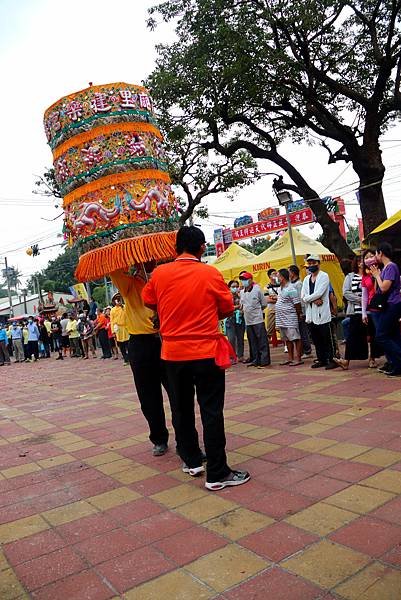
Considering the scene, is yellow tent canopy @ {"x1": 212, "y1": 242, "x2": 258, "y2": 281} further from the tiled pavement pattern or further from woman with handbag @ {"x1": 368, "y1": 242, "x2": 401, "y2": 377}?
the tiled pavement pattern

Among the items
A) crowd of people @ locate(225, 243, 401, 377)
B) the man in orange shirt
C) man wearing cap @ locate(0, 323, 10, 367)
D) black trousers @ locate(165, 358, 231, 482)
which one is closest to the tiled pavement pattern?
black trousers @ locate(165, 358, 231, 482)

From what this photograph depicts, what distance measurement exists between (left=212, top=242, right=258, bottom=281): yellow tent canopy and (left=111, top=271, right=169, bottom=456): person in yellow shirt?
1036cm

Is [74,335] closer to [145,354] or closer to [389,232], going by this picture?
[389,232]

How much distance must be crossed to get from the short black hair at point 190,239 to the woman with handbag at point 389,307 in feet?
11.0

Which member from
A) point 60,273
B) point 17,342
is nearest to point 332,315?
point 17,342

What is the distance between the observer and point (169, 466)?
390 cm

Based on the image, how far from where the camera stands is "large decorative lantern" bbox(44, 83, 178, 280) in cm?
389

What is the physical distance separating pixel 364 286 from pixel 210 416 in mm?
4072

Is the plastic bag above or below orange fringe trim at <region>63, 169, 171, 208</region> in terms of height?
below

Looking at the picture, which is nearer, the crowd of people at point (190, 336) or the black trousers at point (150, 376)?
the crowd of people at point (190, 336)

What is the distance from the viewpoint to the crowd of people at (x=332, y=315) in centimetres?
615

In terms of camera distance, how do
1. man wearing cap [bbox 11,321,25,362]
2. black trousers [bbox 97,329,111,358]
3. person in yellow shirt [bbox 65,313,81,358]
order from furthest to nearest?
man wearing cap [bbox 11,321,25,362]
person in yellow shirt [bbox 65,313,81,358]
black trousers [bbox 97,329,111,358]

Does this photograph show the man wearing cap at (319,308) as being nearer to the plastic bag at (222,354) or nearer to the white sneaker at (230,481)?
the plastic bag at (222,354)

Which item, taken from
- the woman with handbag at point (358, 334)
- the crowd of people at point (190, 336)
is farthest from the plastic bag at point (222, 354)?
the woman with handbag at point (358, 334)
